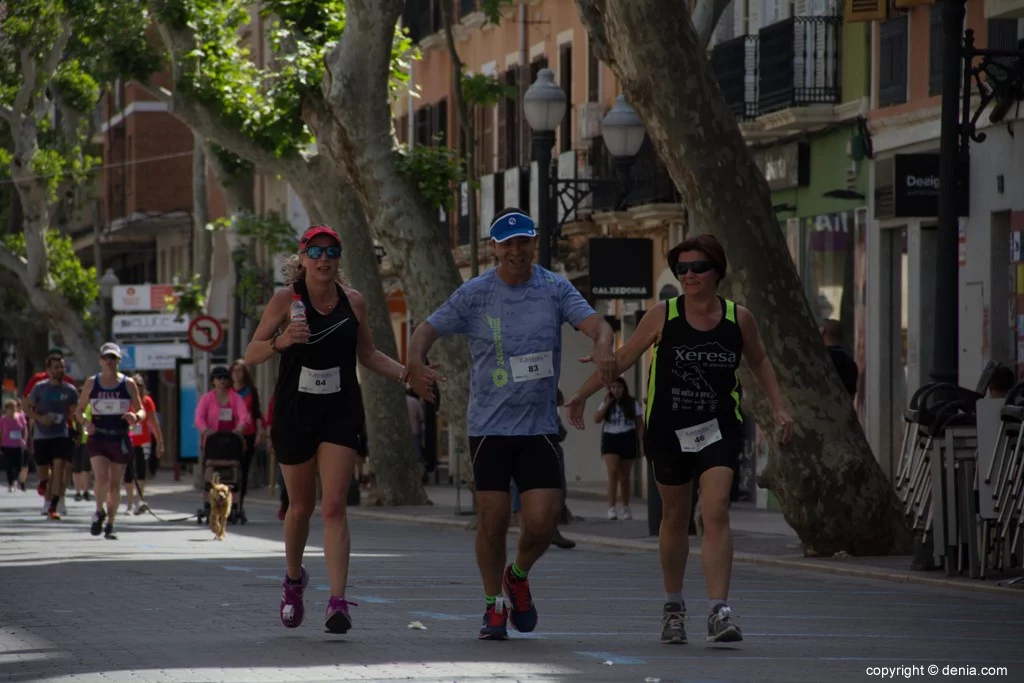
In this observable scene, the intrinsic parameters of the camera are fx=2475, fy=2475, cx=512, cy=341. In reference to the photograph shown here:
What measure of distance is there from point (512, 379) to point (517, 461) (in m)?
0.40

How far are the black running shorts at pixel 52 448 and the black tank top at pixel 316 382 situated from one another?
1921 cm

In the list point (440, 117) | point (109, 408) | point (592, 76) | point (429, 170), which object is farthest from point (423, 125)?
point (109, 408)

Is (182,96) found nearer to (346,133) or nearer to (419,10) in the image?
(346,133)

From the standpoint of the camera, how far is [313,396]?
12.0m

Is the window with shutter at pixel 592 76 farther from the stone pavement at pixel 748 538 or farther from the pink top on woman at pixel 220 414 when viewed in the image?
the pink top on woman at pixel 220 414

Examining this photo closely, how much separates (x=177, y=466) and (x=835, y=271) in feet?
76.9

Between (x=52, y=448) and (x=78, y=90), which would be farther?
(x=78, y=90)

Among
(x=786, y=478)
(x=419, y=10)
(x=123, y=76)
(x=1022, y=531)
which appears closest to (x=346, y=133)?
(x=123, y=76)

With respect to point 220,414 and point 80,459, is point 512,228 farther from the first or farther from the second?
point 80,459

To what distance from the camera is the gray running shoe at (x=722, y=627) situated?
37.1 feet

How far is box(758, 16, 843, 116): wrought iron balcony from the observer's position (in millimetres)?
29578

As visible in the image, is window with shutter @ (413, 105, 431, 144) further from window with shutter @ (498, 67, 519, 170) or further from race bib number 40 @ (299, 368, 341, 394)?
race bib number 40 @ (299, 368, 341, 394)

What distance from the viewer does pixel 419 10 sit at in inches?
1930

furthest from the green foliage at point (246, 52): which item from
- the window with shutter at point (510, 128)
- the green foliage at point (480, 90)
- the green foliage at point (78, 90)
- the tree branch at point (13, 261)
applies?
the tree branch at point (13, 261)
